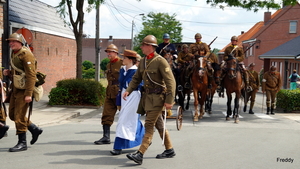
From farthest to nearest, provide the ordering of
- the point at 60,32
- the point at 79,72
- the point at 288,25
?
1. the point at 288,25
2. the point at 60,32
3. the point at 79,72

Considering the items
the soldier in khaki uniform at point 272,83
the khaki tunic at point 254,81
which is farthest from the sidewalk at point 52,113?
the soldier in khaki uniform at point 272,83

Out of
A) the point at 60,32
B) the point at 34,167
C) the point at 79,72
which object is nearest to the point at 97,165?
the point at 34,167

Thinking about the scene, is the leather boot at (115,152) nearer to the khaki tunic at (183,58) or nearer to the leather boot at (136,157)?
the leather boot at (136,157)

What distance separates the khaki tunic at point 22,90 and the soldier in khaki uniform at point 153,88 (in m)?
1.85

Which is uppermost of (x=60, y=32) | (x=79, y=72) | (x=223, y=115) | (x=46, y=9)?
(x=46, y=9)

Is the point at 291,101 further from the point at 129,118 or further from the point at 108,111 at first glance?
the point at 129,118

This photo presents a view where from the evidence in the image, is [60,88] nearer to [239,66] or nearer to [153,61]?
[239,66]

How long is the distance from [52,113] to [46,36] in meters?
10.2

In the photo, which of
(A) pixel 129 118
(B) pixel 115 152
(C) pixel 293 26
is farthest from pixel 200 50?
(C) pixel 293 26

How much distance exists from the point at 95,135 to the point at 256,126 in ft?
16.7

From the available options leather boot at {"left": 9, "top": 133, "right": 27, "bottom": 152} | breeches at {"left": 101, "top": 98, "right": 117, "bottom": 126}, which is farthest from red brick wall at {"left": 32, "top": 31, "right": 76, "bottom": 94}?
leather boot at {"left": 9, "top": 133, "right": 27, "bottom": 152}

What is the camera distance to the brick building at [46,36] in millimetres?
18953

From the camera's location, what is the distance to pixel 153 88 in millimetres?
6633

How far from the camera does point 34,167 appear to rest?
6.25 m
